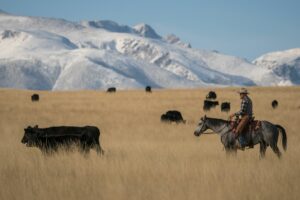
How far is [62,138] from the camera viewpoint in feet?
51.6

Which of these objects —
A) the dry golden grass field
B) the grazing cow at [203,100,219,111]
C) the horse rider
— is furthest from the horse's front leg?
the grazing cow at [203,100,219,111]

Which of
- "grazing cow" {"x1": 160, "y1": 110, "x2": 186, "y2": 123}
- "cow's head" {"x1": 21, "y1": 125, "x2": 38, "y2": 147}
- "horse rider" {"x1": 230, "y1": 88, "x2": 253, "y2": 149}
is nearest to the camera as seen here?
"horse rider" {"x1": 230, "y1": 88, "x2": 253, "y2": 149}

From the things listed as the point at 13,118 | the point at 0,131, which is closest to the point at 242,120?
the point at 0,131

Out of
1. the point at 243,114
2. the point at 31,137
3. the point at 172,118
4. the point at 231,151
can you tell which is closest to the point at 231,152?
the point at 231,151

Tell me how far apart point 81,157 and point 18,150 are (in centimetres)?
315

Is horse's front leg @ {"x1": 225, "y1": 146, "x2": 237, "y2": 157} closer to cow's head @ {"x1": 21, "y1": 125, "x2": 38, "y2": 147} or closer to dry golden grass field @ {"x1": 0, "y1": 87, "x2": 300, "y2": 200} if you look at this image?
dry golden grass field @ {"x1": 0, "y1": 87, "x2": 300, "y2": 200}

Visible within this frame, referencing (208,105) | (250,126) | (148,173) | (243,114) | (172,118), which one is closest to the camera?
(148,173)

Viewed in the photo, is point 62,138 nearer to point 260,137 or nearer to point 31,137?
point 31,137

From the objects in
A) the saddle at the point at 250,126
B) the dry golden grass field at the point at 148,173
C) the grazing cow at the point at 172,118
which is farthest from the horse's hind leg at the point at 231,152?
the grazing cow at the point at 172,118

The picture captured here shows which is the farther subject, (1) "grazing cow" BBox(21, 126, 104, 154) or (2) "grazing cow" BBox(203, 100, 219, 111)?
(2) "grazing cow" BBox(203, 100, 219, 111)

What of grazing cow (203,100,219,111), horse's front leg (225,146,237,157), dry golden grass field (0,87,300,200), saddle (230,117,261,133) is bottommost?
dry golden grass field (0,87,300,200)

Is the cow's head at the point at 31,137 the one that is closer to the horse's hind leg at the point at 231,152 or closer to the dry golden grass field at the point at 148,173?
the dry golden grass field at the point at 148,173

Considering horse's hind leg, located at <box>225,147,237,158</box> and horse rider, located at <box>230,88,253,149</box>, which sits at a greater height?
horse rider, located at <box>230,88,253,149</box>

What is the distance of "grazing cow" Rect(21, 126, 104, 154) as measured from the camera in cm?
1563
